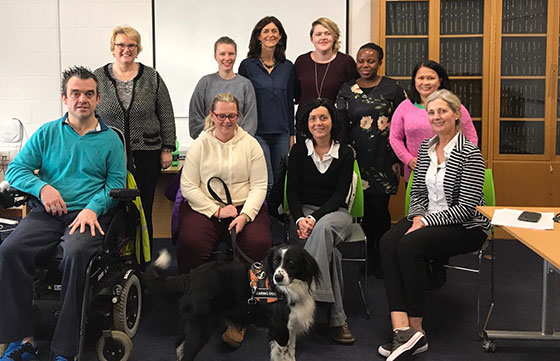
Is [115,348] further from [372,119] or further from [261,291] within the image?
[372,119]

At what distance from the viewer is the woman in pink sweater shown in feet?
10.2

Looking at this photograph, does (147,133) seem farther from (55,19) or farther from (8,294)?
(55,19)

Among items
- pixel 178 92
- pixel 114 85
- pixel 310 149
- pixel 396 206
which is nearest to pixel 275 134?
pixel 310 149

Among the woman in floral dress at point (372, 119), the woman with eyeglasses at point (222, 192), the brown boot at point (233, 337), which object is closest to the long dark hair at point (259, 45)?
the woman in floral dress at point (372, 119)

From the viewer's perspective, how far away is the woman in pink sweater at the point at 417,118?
10.2ft

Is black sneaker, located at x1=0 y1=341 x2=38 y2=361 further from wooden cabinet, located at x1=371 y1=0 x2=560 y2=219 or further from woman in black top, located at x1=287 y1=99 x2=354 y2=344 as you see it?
wooden cabinet, located at x1=371 y1=0 x2=560 y2=219

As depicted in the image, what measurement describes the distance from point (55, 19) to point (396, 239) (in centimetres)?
403

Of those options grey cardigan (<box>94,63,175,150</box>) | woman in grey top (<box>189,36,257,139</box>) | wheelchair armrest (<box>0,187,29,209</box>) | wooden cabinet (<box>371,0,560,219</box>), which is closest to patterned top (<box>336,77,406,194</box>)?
woman in grey top (<box>189,36,257,139</box>)

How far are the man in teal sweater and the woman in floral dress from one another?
4.72 feet

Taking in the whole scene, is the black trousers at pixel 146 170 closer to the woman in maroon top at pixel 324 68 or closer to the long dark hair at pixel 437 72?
the woman in maroon top at pixel 324 68

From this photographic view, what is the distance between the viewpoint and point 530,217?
2.25m

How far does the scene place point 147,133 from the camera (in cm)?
303

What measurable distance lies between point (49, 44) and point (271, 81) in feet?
9.03

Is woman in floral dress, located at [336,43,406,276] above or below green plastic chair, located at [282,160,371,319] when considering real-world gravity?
above
